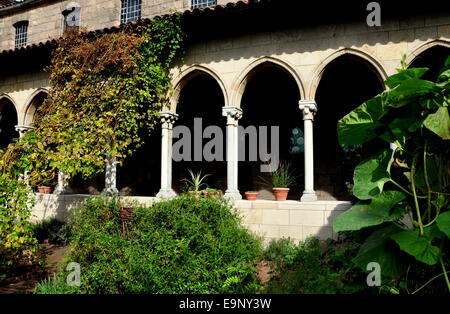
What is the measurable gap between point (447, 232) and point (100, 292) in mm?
4436

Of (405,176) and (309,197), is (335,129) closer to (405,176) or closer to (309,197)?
(309,197)

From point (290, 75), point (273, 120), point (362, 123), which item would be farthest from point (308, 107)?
point (362, 123)

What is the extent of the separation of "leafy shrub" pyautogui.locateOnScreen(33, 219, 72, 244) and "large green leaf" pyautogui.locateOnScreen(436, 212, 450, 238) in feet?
23.9

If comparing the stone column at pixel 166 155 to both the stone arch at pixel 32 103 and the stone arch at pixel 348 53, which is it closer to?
the stone arch at pixel 348 53

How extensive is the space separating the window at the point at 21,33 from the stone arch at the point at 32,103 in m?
5.21

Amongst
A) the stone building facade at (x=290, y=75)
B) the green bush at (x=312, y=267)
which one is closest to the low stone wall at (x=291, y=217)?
the stone building facade at (x=290, y=75)

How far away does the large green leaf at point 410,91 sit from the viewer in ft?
6.87

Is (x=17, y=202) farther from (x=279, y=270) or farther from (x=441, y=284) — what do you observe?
(x=441, y=284)

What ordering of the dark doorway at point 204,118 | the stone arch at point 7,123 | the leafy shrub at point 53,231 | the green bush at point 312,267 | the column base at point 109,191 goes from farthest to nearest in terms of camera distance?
the stone arch at point 7,123 < the dark doorway at point 204,118 < the column base at point 109,191 < the leafy shrub at point 53,231 < the green bush at point 312,267

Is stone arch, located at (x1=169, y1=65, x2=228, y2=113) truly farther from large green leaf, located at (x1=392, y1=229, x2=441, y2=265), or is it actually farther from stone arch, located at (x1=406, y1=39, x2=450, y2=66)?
large green leaf, located at (x1=392, y1=229, x2=441, y2=265)

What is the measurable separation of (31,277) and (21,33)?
39.8ft

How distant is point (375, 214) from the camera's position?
2.23 meters
